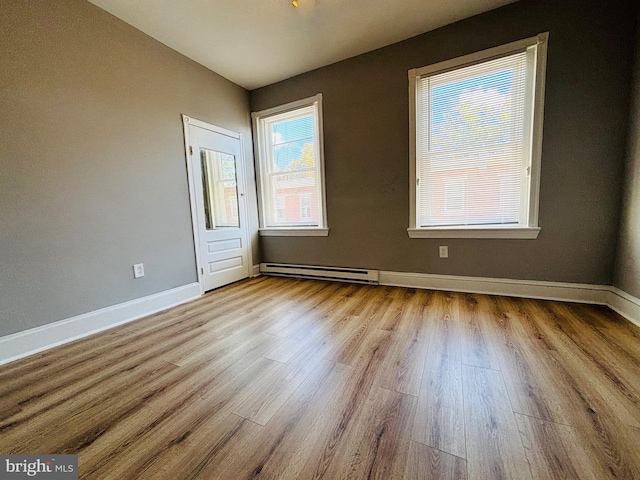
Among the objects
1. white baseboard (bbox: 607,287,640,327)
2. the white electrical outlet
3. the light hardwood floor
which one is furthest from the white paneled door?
white baseboard (bbox: 607,287,640,327)

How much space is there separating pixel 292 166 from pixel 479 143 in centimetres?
218

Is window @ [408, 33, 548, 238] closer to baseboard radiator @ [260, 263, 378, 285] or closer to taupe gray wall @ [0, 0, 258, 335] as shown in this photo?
baseboard radiator @ [260, 263, 378, 285]

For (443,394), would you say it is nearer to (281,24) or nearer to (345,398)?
(345,398)

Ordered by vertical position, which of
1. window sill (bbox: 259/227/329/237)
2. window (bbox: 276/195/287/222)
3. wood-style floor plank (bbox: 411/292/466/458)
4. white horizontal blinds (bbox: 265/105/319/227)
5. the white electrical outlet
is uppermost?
white horizontal blinds (bbox: 265/105/319/227)

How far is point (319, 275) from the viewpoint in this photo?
3.31m

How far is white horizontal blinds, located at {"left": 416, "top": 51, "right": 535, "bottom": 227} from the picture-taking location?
2.25 m

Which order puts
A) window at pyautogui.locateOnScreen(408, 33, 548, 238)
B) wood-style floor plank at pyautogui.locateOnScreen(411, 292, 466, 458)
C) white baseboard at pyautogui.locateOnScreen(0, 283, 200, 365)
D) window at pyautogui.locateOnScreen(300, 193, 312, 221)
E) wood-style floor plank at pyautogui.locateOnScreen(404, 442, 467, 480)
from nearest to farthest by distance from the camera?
wood-style floor plank at pyautogui.locateOnScreen(404, 442, 467, 480) → wood-style floor plank at pyautogui.locateOnScreen(411, 292, 466, 458) → white baseboard at pyautogui.locateOnScreen(0, 283, 200, 365) → window at pyautogui.locateOnScreen(408, 33, 548, 238) → window at pyautogui.locateOnScreen(300, 193, 312, 221)

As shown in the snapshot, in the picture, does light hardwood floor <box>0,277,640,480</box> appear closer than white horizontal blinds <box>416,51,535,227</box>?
Yes

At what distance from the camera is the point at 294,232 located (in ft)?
11.2

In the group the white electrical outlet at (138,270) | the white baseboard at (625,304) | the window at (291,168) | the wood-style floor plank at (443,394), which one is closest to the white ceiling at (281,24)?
the window at (291,168)

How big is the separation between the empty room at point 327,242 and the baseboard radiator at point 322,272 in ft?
0.15

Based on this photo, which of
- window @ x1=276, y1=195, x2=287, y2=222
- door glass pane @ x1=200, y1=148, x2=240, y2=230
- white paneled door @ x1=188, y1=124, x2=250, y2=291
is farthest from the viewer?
window @ x1=276, y1=195, x2=287, y2=222

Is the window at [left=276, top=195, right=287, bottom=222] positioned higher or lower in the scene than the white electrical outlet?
higher

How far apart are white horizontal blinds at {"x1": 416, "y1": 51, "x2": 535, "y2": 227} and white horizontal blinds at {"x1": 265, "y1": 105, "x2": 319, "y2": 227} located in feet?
4.35
